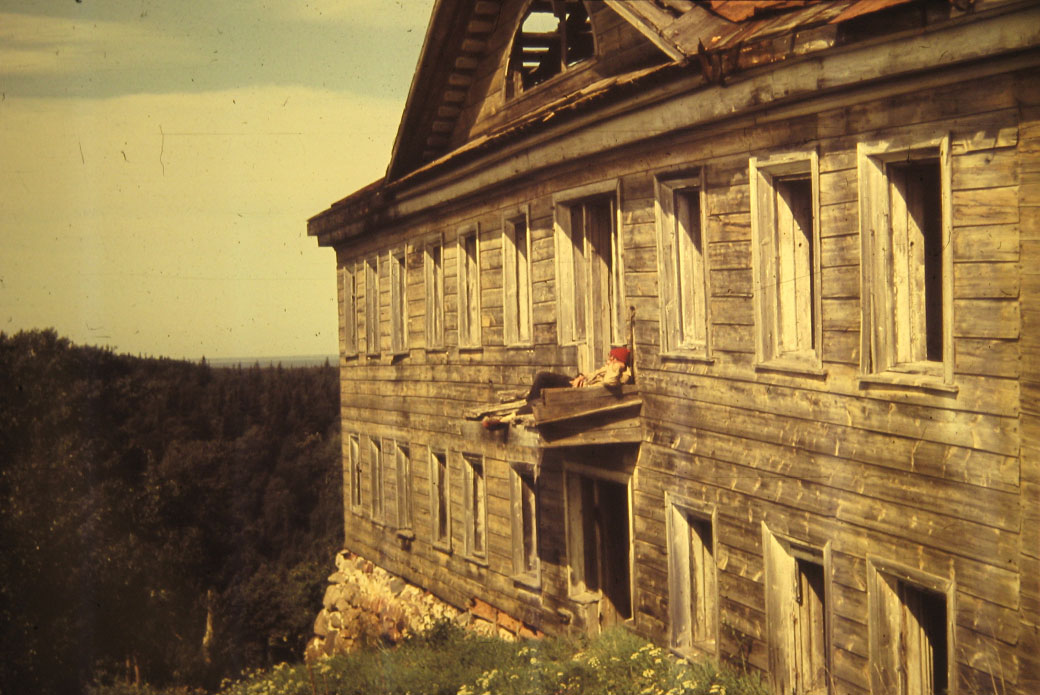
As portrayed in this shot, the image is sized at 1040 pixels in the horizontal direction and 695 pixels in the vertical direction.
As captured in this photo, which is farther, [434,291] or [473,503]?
[434,291]

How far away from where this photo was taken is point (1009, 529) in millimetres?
6137

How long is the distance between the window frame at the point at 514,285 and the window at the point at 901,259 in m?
6.17

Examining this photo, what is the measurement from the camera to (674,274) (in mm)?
9672

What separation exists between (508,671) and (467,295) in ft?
18.7

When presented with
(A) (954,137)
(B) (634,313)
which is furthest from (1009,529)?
(B) (634,313)

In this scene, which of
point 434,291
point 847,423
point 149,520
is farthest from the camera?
point 149,520

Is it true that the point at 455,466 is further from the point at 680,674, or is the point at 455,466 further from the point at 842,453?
the point at 842,453

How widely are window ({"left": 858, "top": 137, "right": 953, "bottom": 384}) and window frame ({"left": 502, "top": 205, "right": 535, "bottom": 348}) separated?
6.17 m

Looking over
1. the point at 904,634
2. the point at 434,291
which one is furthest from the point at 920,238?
the point at 434,291

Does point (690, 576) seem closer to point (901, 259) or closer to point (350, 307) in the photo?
point (901, 259)

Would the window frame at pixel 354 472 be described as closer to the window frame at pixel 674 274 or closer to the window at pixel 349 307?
the window at pixel 349 307

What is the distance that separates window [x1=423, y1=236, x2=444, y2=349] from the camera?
15727mm

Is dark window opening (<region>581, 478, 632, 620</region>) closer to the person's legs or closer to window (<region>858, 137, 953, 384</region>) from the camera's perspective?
the person's legs

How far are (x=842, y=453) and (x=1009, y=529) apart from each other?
4.87 feet
